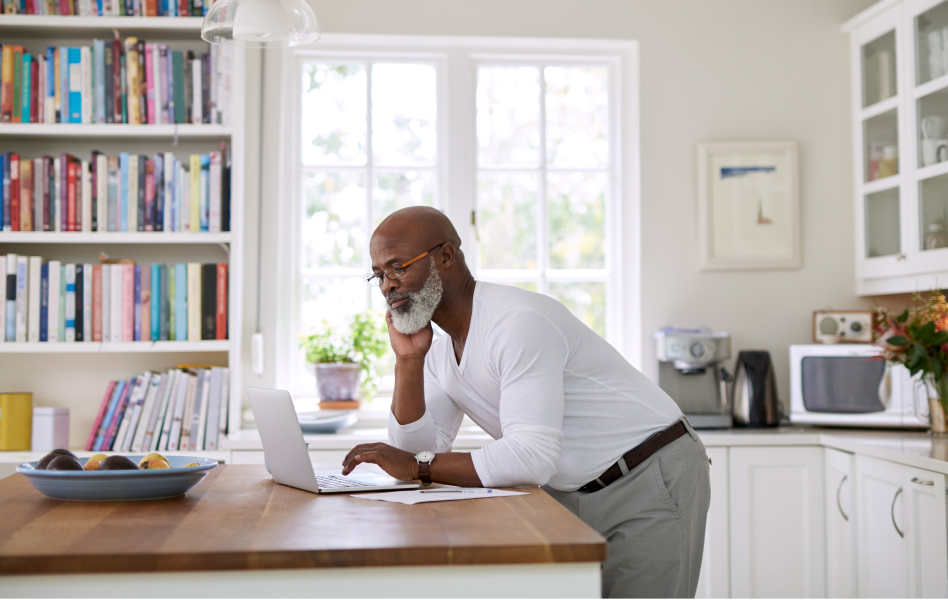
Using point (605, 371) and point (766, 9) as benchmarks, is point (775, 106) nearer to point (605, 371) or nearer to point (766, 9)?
point (766, 9)

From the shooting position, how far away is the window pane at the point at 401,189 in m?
3.41

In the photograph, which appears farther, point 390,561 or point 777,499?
point 777,499

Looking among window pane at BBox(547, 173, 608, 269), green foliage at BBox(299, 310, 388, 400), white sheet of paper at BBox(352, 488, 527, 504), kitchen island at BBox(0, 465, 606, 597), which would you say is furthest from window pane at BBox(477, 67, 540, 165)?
kitchen island at BBox(0, 465, 606, 597)

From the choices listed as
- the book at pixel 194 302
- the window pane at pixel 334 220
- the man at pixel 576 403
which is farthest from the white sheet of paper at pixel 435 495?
the window pane at pixel 334 220

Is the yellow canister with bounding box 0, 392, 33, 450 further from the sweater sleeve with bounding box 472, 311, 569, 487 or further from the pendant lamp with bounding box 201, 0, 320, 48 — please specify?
the sweater sleeve with bounding box 472, 311, 569, 487

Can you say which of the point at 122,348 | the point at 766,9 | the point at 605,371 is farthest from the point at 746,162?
the point at 122,348

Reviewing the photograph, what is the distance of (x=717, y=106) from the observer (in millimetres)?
3385

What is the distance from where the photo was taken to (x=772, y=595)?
2805mm

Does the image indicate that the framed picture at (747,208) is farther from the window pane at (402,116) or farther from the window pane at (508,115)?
the window pane at (402,116)

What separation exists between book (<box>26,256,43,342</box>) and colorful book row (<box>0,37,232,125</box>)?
22.8 inches

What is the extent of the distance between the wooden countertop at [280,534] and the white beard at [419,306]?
450 millimetres

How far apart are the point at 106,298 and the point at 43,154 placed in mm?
762

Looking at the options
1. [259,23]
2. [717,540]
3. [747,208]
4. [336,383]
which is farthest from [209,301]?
[747,208]

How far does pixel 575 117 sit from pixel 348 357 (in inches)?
58.3
